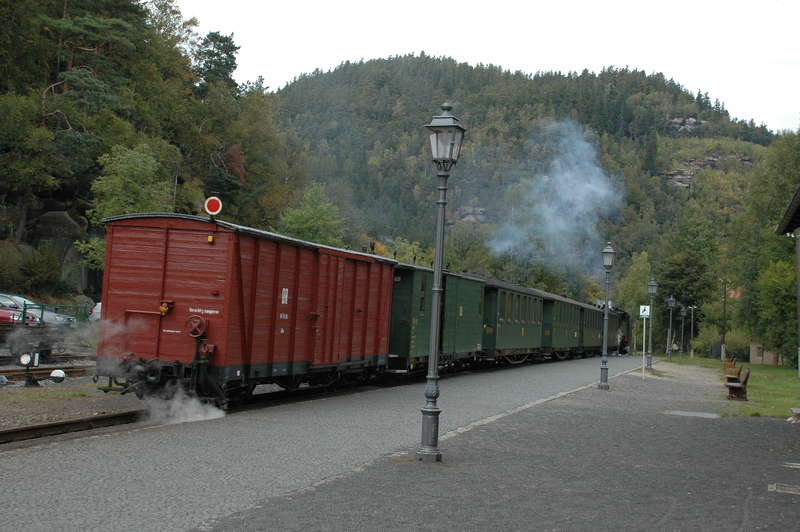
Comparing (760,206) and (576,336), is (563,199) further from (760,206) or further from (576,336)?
(576,336)

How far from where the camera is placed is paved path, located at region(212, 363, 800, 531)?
6891mm

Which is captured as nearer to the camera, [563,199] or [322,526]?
[322,526]

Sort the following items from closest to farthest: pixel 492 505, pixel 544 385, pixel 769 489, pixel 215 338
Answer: pixel 492 505, pixel 769 489, pixel 215 338, pixel 544 385

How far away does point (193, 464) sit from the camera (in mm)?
8773

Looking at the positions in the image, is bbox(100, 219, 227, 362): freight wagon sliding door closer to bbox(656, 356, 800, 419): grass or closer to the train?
the train

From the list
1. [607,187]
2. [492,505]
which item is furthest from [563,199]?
[492,505]

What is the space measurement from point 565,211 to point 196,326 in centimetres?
5691

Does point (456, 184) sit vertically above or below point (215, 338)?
above

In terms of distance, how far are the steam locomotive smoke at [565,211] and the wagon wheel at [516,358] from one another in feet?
90.0

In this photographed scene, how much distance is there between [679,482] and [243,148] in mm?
62688

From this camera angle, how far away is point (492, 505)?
7461 millimetres

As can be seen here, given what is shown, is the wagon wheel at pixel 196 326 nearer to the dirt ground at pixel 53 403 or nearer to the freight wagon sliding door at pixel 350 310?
the dirt ground at pixel 53 403

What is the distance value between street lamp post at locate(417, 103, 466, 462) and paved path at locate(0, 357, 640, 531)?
2.22ft

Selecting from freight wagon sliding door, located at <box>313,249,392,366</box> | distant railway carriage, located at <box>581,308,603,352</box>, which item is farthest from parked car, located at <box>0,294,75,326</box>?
distant railway carriage, located at <box>581,308,603,352</box>
